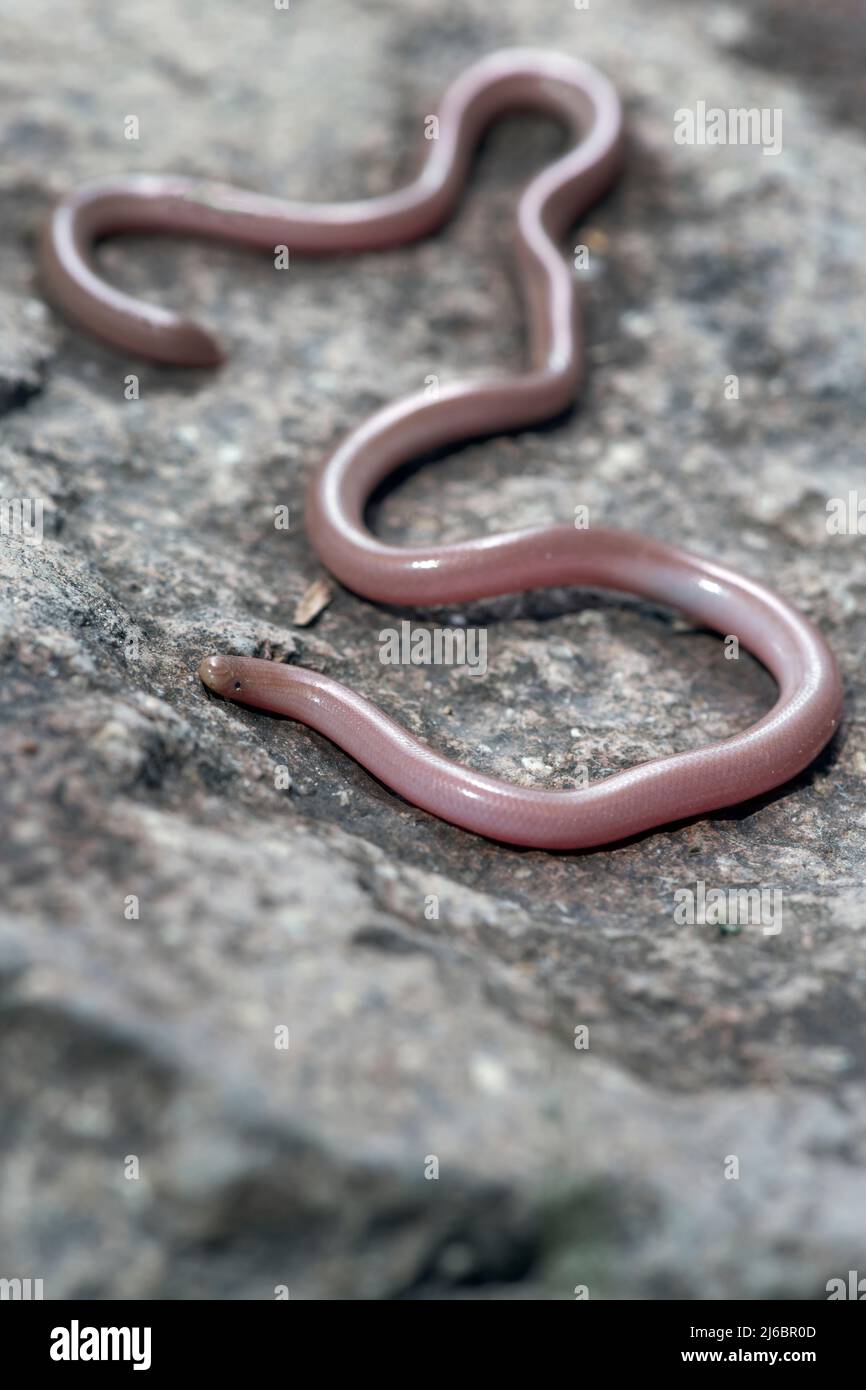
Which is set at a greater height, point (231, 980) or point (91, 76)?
point (91, 76)

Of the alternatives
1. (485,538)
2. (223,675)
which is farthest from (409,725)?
(485,538)

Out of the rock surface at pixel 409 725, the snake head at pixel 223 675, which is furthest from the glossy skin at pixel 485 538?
the rock surface at pixel 409 725

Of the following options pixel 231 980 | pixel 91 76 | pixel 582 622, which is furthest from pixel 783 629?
pixel 91 76

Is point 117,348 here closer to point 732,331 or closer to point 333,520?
point 333,520

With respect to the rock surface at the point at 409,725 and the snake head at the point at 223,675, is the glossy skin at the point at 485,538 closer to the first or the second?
the snake head at the point at 223,675

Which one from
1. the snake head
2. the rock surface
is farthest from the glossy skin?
the rock surface

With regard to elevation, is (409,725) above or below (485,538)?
below

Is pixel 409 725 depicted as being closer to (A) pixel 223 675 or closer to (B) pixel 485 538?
(A) pixel 223 675
